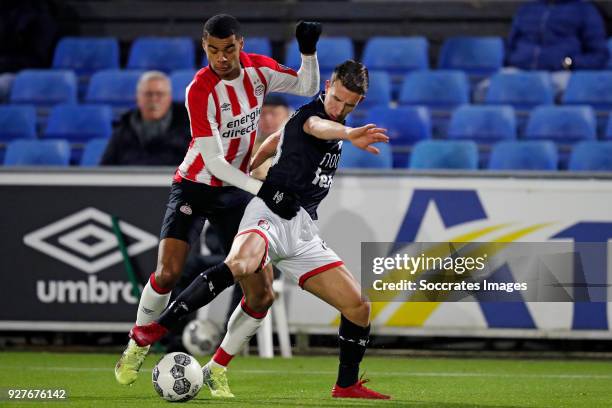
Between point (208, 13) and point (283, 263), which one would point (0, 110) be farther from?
point (283, 263)

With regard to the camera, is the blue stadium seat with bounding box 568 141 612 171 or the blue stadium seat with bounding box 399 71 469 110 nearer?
the blue stadium seat with bounding box 568 141 612 171

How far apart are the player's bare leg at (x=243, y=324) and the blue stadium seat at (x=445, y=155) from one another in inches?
153

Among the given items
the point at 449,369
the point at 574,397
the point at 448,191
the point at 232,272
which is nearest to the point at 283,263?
the point at 232,272

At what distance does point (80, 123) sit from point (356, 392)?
6212 mm

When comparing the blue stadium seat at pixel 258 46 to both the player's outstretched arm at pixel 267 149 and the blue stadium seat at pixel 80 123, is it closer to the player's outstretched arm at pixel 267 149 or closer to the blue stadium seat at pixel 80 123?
the blue stadium seat at pixel 80 123

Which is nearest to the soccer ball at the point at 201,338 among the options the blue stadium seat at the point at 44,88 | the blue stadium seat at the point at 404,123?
the blue stadium seat at the point at 404,123

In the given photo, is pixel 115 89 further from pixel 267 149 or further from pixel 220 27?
pixel 220 27

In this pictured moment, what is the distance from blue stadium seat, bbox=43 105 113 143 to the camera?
1161cm

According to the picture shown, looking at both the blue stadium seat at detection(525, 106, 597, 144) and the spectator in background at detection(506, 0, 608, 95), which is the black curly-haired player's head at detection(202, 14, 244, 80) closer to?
the blue stadium seat at detection(525, 106, 597, 144)

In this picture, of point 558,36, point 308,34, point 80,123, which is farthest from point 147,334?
point 558,36

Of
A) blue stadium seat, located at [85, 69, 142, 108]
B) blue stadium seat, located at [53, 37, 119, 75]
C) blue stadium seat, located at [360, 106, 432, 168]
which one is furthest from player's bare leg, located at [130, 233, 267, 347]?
blue stadium seat, located at [53, 37, 119, 75]

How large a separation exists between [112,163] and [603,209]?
4009mm

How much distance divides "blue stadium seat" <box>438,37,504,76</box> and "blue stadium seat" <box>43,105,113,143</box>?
361cm

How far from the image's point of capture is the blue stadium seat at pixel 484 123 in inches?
435
